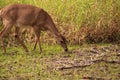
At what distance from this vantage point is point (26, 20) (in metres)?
9.42

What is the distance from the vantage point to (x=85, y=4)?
10742mm

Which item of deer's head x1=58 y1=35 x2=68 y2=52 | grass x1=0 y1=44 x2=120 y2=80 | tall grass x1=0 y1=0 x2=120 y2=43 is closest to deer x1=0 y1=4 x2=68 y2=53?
deer's head x1=58 y1=35 x2=68 y2=52

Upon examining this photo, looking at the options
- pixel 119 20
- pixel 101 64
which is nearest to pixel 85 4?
pixel 119 20

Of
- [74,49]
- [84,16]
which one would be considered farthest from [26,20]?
[84,16]

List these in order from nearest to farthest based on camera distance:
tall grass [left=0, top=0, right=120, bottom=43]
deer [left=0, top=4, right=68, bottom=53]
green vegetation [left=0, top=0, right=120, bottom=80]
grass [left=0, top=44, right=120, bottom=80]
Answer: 1. grass [left=0, top=44, right=120, bottom=80]
2. green vegetation [left=0, top=0, right=120, bottom=80]
3. deer [left=0, top=4, right=68, bottom=53]
4. tall grass [left=0, top=0, right=120, bottom=43]

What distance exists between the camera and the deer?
30.1 ft

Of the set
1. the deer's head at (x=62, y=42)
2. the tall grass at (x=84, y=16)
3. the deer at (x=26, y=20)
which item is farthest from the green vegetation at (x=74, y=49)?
the deer at (x=26, y=20)

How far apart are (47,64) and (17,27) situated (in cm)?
212

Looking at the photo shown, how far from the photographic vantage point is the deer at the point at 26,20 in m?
9.16

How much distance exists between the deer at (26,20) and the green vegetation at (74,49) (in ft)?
1.04

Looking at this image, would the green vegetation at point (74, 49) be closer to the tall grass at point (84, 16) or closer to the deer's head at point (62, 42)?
the tall grass at point (84, 16)

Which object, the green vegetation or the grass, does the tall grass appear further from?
the grass

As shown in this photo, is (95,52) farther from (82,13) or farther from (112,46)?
(82,13)

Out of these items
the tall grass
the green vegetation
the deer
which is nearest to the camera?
the green vegetation
